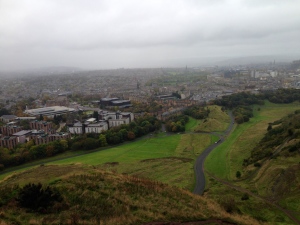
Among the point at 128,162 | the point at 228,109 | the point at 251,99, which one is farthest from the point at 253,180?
the point at 251,99

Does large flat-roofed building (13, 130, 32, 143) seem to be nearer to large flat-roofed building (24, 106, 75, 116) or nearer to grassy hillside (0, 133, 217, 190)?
grassy hillside (0, 133, 217, 190)

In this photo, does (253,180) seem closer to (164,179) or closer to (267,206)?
(267,206)

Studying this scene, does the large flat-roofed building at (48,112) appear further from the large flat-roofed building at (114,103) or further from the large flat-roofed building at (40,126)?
the large flat-roofed building at (40,126)

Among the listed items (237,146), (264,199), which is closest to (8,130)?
(237,146)

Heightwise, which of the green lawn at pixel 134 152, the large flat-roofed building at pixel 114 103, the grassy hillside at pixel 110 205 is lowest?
the green lawn at pixel 134 152

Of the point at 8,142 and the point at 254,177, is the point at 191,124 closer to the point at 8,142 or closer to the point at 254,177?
the point at 254,177

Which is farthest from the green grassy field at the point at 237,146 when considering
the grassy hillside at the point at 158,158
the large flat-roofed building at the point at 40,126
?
the large flat-roofed building at the point at 40,126

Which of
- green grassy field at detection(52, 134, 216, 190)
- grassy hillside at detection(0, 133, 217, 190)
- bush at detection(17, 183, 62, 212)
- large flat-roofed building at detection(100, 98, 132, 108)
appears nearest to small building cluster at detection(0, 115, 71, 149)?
grassy hillside at detection(0, 133, 217, 190)
